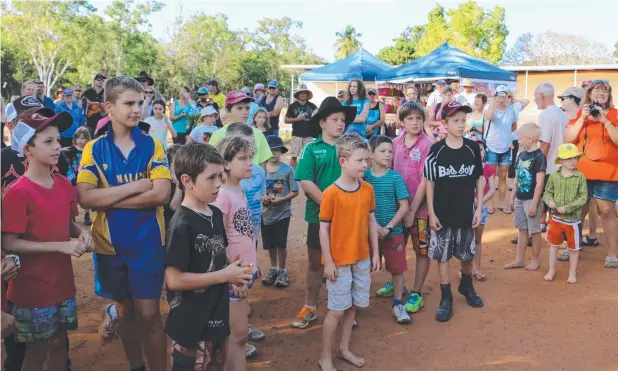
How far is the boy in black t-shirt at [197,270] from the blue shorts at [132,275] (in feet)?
1.62

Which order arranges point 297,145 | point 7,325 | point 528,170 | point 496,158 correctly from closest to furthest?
point 7,325 < point 528,170 < point 496,158 < point 297,145

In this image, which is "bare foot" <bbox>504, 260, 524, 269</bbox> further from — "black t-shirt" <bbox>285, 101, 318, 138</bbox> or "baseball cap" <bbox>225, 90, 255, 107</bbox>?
"black t-shirt" <bbox>285, 101, 318, 138</bbox>

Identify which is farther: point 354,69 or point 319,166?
point 354,69

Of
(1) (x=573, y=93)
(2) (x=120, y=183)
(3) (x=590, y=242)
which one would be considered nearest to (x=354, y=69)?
(1) (x=573, y=93)

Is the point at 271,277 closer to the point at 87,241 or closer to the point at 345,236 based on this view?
the point at 345,236

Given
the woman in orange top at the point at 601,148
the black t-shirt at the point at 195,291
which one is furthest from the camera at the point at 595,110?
the black t-shirt at the point at 195,291

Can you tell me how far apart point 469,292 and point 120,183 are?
3.50 metres

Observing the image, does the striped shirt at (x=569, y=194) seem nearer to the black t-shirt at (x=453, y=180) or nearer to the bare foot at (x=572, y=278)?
the bare foot at (x=572, y=278)

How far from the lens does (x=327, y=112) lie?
4.35m

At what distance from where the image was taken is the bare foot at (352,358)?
383cm

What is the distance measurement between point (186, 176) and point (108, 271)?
0.96 m

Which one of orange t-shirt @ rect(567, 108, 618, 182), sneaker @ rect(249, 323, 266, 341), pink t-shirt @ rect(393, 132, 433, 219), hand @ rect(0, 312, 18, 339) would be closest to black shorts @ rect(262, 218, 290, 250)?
sneaker @ rect(249, 323, 266, 341)

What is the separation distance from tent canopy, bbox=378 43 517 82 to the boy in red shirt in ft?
42.0

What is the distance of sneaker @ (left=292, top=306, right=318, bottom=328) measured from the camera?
14.8 feet
